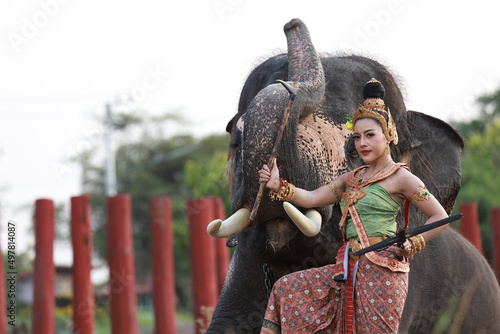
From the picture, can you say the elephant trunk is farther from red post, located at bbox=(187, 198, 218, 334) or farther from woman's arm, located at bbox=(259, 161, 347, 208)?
red post, located at bbox=(187, 198, 218, 334)

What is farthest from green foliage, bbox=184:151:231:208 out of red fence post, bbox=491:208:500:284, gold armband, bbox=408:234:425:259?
gold armband, bbox=408:234:425:259

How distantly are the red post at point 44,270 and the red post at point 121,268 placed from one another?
0.61 metres

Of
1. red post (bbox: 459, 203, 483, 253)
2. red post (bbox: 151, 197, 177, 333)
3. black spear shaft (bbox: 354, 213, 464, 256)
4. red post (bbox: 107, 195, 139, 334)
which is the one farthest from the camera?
red post (bbox: 459, 203, 483, 253)

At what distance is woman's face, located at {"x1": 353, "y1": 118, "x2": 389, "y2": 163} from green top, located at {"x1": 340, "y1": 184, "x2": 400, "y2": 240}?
0.15m

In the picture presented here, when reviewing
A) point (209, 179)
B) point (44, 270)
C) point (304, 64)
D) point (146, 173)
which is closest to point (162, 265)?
point (44, 270)

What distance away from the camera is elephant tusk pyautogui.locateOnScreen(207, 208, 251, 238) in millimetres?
3018

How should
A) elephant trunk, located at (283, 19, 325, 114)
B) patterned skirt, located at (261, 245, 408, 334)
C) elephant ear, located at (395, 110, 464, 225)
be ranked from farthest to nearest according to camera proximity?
elephant ear, located at (395, 110, 464, 225)
elephant trunk, located at (283, 19, 325, 114)
patterned skirt, located at (261, 245, 408, 334)

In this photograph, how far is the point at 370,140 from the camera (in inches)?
118

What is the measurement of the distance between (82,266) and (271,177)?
153 inches

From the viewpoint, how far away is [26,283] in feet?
84.6

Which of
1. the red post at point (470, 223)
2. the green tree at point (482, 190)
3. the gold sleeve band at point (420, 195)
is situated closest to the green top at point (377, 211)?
the gold sleeve band at point (420, 195)

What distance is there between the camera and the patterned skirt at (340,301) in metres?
2.93

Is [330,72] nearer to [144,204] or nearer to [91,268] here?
[91,268]

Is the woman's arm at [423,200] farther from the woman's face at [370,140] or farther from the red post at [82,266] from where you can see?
the red post at [82,266]
